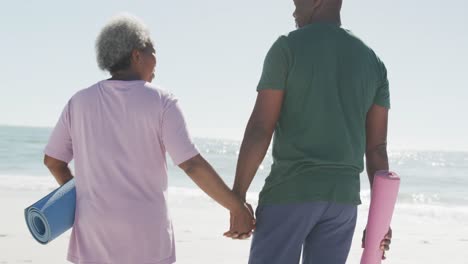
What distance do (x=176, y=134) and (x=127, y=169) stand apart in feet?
0.74

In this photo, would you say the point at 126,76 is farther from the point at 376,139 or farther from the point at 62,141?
the point at 376,139

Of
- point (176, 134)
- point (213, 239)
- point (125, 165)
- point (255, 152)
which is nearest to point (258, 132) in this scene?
point (255, 152)

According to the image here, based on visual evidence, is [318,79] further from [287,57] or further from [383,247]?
[383,247]

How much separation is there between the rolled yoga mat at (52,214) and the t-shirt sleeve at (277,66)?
852 mm

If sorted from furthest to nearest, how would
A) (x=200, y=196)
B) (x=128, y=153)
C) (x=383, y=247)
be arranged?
(x=200, y=196) → (x=383, y=247) → (x=128, y=153)

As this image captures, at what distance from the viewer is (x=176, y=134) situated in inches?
91.7

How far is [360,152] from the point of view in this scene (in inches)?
94.7

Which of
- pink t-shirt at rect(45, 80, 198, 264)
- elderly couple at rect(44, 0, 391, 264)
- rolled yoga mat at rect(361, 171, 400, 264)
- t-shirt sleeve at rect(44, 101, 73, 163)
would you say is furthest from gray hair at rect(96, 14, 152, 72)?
rolled yoga mat at rect(361, 171, 400, 264)

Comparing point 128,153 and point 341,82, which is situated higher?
point 341,82

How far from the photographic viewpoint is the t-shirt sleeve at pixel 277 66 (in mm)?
2346

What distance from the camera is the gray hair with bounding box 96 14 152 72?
95.3 inches

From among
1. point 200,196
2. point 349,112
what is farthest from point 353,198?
point 200,196

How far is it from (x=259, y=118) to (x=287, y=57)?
26cm

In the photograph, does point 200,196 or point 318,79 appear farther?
point 200,196
